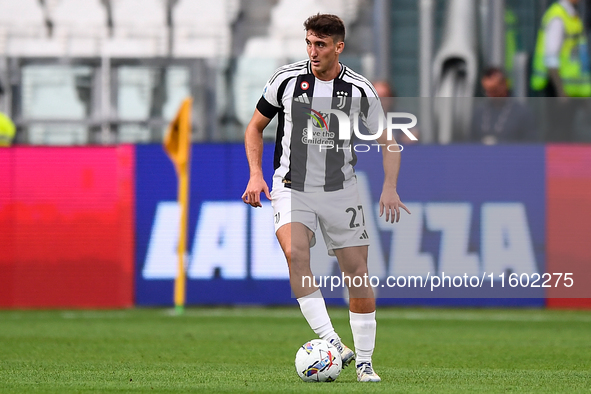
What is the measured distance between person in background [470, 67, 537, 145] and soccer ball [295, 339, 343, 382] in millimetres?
6554

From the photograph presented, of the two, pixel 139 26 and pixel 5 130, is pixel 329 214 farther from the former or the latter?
pixel 139 26

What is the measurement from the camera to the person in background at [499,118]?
1200cm

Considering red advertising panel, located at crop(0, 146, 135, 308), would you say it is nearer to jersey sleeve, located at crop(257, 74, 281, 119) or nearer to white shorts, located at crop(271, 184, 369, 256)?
jersey sleeve, located at crop(257, 74, 281, 119)

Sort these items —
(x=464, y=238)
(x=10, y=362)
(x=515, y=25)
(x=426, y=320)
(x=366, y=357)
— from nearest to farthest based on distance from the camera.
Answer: (x=366, y=357) < (x=10, y=362) < (x=426, y=320) < (x=464, y=238) < (x=515, y=25)

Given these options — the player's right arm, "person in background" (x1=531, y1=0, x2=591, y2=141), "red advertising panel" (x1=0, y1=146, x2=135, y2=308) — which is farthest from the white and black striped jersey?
"person in background" (x1=531, y1=0, x2=591, y2=141)

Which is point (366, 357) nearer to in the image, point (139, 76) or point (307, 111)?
point (307, 111)

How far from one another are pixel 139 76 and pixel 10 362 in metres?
6.29

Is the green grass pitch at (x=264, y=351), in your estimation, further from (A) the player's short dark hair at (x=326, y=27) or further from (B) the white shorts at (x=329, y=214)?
(A) the player's short dark hair at (x=326, y=27)

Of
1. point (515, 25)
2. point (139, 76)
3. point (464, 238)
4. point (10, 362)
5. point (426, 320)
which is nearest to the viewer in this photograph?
point (10, 362)

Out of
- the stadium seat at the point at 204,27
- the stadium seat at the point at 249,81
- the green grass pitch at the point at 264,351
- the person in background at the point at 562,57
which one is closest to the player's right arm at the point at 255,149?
the green grass pitch at the point at 264,351

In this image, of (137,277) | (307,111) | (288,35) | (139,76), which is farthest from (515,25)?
(307,111)

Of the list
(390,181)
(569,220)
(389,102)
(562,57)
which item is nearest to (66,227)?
(389,102)

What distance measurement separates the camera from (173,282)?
12305 millimetres

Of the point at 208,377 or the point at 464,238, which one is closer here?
the point at 208,377
